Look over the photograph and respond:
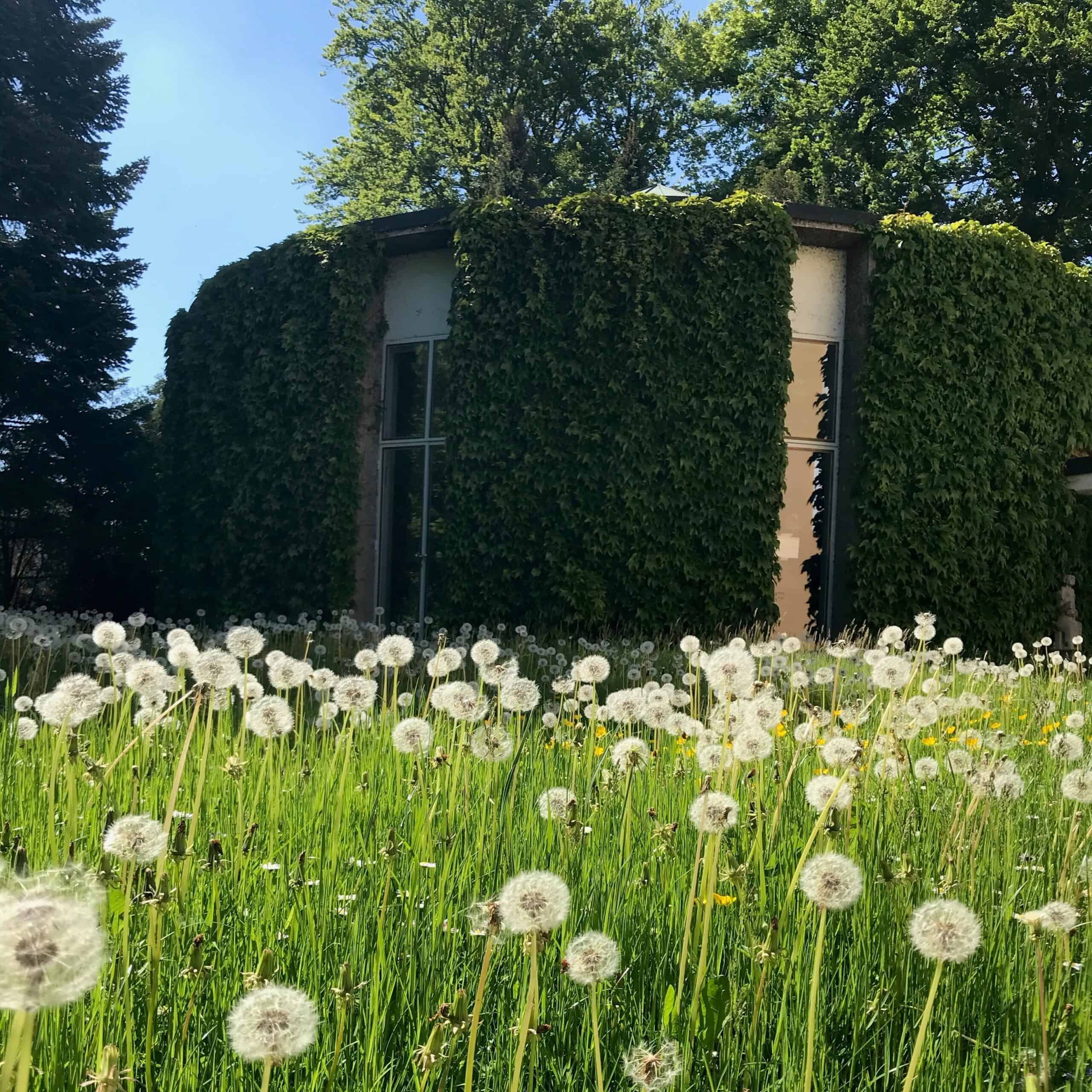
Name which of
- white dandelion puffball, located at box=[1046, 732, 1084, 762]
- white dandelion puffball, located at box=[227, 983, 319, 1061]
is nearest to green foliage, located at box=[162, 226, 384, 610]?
white dandelion puffball, located at box=[1046, 732, 1084, 762]

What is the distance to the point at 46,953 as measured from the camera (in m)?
0.90

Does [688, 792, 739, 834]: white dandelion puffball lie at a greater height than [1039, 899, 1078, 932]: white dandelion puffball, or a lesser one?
greater

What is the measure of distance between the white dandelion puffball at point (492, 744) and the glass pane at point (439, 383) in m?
10.5

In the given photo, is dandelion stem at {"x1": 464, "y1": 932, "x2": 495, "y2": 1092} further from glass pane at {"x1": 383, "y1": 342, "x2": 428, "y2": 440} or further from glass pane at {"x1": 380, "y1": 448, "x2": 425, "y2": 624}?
glass pane at {"x1": 383, "y1": 342, "x2": 428, "y2": 440}

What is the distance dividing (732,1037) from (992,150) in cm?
2591

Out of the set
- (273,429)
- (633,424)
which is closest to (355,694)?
(633,424)

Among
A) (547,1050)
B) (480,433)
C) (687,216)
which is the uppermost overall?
(687,216)

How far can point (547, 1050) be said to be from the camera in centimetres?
189

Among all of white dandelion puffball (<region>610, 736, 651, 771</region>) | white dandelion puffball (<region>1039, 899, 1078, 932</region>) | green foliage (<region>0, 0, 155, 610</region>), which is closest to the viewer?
white dandelion puffball (<region>1039, 899, 1078, 932</region>)

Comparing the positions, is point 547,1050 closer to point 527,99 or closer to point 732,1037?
point 732,1037

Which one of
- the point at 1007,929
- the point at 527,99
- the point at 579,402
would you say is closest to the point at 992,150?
the point at 527,99

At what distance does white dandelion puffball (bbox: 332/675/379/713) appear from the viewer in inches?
104

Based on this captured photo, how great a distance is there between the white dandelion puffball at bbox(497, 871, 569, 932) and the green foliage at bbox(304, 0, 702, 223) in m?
28.5

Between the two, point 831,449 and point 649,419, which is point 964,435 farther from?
point 649,419
